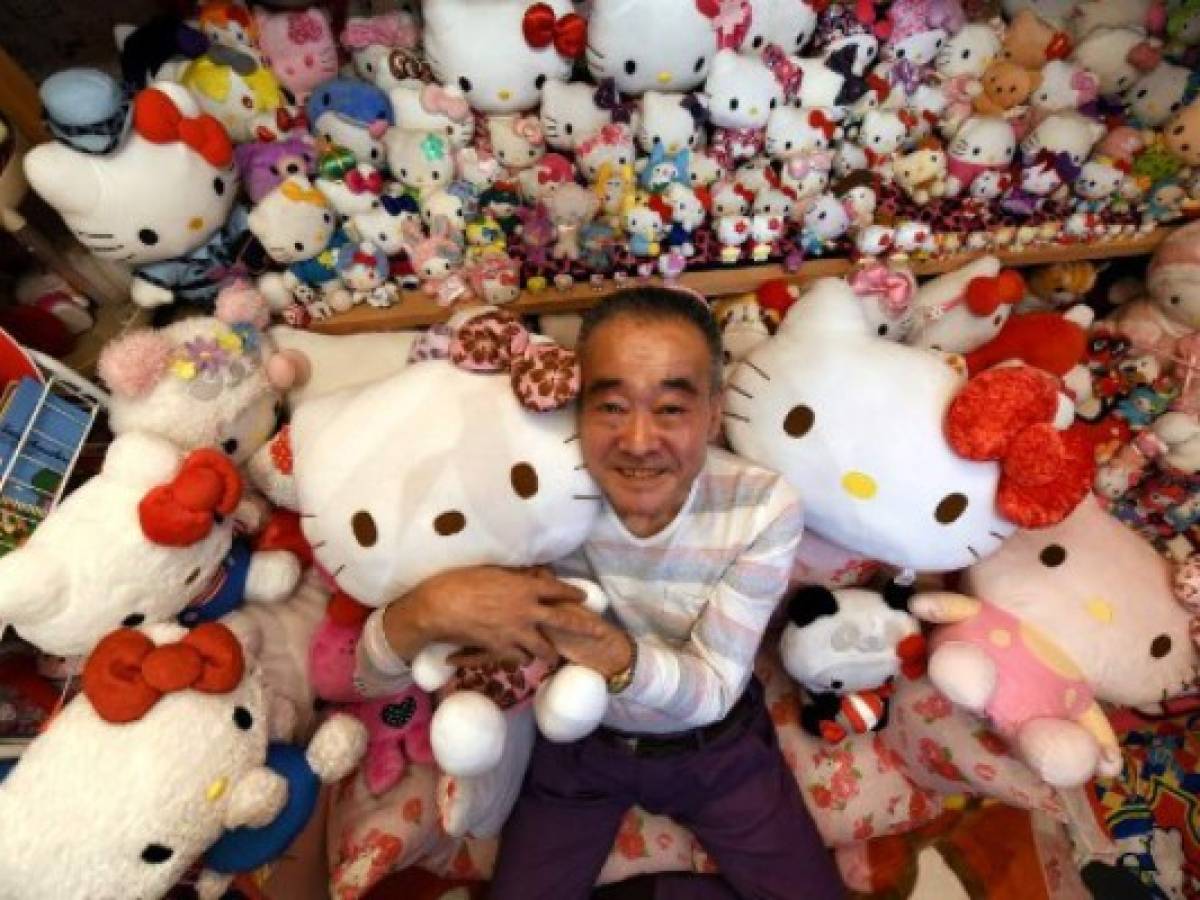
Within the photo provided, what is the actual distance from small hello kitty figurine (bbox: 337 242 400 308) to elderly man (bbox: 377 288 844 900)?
57cm

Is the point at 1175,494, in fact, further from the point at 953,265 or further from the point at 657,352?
the point at 657,352

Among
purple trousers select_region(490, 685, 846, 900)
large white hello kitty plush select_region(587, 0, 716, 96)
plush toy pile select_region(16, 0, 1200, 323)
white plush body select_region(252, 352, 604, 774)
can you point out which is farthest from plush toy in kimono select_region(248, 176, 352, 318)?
purple trousers select_region(490, 685, 846, 900)

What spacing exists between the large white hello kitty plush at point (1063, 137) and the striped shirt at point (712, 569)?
3.60 feet

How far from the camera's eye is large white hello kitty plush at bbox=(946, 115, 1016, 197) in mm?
1634

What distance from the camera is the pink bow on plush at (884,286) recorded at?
1353 millimetres

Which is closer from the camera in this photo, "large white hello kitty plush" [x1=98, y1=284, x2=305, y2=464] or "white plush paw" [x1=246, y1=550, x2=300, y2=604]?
"large white hello kitty plush" [x1=98, y1=284, x2=305, y2=464]

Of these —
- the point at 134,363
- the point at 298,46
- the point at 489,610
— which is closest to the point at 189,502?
the point at 134,363

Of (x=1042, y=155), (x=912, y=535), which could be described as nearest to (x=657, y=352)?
(x=912, y=535)

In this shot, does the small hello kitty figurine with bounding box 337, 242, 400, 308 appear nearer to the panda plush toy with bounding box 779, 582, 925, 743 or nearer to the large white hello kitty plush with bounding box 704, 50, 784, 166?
the large white hello kitty plush with bounding box 704, 50, 784, 166

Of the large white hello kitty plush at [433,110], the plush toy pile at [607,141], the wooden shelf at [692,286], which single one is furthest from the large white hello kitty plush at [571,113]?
the wooden shelf at [692,286]

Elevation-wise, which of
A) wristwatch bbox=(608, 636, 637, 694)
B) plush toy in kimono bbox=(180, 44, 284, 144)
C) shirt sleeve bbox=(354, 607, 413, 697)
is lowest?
shirt sleeve bbox=(354, 607, 413, 697)

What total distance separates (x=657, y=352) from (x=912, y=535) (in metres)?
0.54

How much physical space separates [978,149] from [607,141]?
32.2 inches

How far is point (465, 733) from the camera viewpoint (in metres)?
Answer: 0.95
